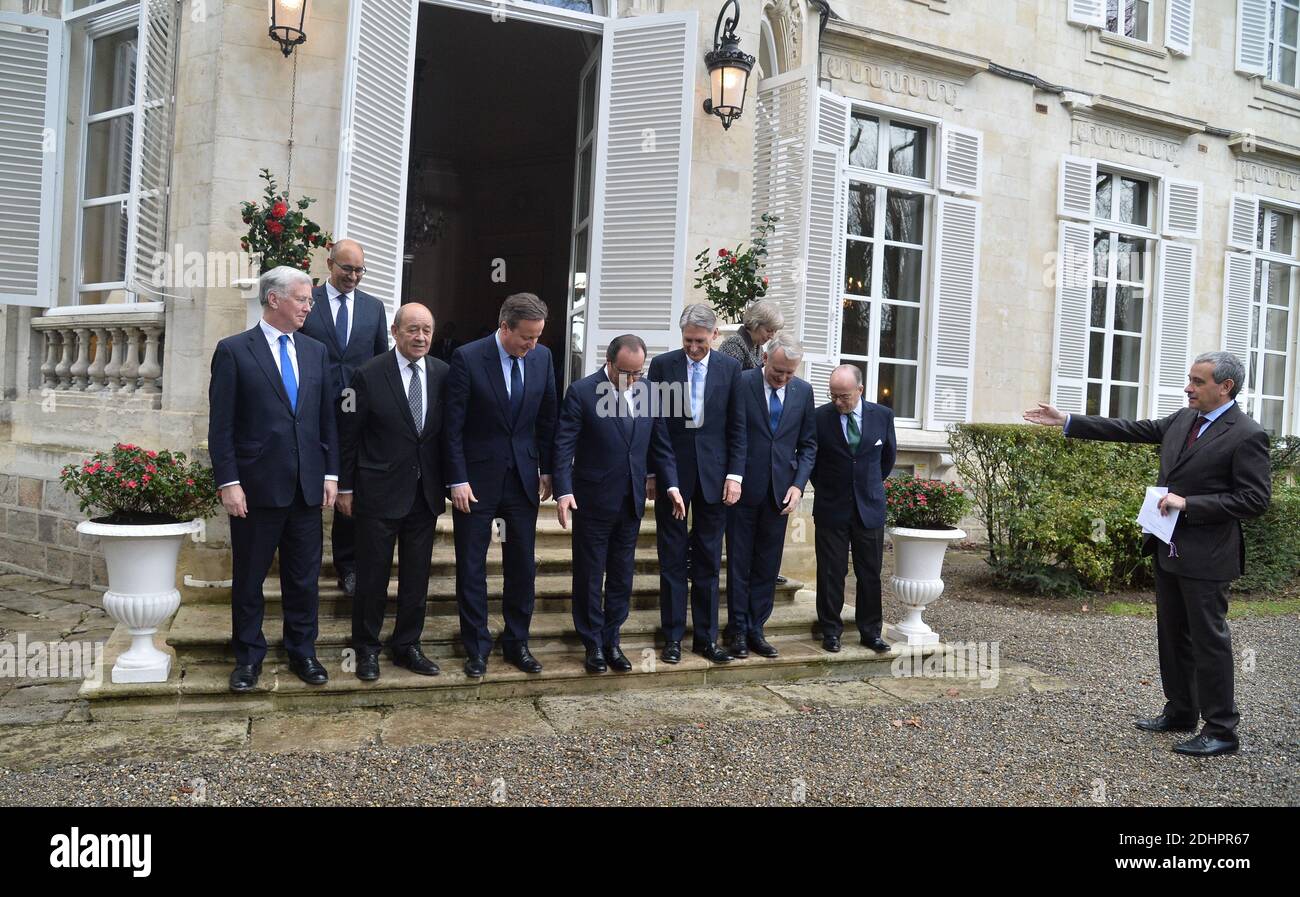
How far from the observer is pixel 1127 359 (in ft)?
38.1

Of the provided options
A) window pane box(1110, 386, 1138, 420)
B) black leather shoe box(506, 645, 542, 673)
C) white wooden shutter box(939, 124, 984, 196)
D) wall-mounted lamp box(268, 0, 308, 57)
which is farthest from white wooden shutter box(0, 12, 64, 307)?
window pane box(1110, 386, 1138, 420)

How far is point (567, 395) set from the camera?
490 centimetres

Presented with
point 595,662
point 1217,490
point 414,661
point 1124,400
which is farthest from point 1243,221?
point 414,661

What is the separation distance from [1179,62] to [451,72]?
338 inches

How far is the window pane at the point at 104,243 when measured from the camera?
709cm

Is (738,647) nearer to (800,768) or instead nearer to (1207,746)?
(800,768)

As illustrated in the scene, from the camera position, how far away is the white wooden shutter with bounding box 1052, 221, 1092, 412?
10727mm

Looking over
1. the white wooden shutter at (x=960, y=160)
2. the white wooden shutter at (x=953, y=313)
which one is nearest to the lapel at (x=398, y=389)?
the white wooden shutter at (x=953, y=313)

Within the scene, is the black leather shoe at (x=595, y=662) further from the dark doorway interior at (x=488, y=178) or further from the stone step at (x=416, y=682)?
the dark doorway interior at (x=488, y=178)

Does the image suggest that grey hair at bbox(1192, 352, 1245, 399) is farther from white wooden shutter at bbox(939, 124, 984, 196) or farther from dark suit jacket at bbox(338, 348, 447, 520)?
white wooden shutter at bbox(939, 124, 984, 196)

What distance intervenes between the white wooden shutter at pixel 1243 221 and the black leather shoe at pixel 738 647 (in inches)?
400

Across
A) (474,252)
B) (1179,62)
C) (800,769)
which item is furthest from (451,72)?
(800,769)

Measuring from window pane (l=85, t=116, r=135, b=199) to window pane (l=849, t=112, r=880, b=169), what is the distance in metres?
6.31

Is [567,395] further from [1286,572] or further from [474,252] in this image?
[474,252]
